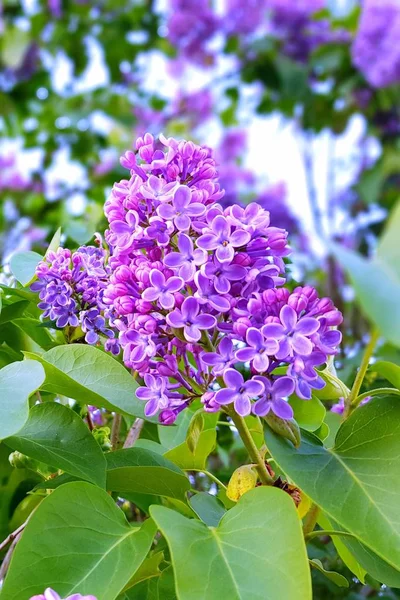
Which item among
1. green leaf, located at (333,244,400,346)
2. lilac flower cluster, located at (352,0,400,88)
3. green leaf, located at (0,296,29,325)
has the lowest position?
green leaf, located at (0,296,29,325)

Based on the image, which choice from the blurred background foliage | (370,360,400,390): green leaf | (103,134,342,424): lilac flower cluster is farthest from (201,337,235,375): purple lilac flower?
the blurred background foliage

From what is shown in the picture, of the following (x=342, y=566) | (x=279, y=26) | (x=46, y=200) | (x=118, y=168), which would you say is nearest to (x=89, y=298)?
(x=342, y=566)

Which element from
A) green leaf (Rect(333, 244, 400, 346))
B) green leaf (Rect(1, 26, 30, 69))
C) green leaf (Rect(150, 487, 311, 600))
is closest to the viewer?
green leaf (Rect(333, 244, 400, 346))

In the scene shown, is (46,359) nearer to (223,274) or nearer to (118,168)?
(223,274)

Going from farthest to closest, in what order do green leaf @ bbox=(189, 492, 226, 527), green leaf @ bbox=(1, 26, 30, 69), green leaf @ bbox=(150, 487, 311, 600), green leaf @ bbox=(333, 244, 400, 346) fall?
green leaf @ bbox=(1, 26, 30, 69)
green leaf @ bbox=(189, 492, 226, 527)
green leaf @ bbox=(150, 487, 311, 600)
green leaf @ bbox=(333, 244, 400, 346)

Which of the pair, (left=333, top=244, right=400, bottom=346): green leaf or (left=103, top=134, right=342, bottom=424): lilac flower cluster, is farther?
(left=103, top=134, right=342, bottom=424): lilac flower cluster

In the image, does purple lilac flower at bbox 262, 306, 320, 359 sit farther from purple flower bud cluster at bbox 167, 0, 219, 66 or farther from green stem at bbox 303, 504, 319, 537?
purple flower bud cluster at bbox 167, 0, 219, 66

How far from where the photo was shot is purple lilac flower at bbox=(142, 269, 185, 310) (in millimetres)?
453

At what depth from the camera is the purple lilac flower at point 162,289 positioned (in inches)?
17.8

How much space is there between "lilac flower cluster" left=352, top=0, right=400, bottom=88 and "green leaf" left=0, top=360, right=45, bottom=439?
7.31 feet

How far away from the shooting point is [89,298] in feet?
1.89

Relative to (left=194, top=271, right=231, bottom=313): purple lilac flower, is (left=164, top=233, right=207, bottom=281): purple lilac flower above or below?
above

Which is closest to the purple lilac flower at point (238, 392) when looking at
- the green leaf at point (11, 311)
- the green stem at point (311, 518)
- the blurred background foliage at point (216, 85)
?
the green stem at point (311, 518)

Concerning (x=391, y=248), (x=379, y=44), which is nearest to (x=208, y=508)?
(x=391, y=248)
